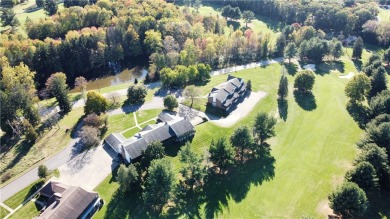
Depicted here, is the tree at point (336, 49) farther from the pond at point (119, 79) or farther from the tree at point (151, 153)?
the tree at point (151, 153)

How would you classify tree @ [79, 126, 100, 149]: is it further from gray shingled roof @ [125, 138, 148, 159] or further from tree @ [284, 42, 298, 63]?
tree @ [284, 42, 298, 63]

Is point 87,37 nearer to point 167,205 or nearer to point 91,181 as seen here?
point 91,181

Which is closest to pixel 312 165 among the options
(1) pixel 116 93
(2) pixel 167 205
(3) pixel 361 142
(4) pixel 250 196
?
(3) pixel 361 142

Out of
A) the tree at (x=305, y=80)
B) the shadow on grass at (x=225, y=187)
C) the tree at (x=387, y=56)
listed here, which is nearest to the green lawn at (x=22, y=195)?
the shadow on grass at (x=225, y=187)

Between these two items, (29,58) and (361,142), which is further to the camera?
(29,58)

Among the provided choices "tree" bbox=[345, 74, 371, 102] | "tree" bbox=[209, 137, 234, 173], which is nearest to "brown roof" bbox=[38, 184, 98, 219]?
"tree" bbox=[209, 137, 234, 173]
